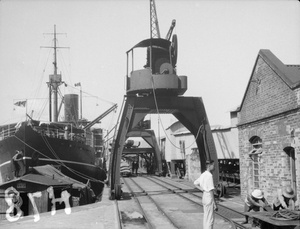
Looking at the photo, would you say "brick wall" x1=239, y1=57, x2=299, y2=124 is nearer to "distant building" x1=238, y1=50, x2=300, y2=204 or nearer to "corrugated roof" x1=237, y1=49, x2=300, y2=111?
"distant building" x1=238, y1=50, x2=300, y2=204

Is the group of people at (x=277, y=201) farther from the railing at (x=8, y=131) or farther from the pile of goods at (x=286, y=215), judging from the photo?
the railing at (x=8, y=131)

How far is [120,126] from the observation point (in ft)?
50.0

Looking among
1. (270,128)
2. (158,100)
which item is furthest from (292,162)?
(158,100)

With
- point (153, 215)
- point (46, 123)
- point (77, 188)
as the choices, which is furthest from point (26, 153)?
point (153, 215)

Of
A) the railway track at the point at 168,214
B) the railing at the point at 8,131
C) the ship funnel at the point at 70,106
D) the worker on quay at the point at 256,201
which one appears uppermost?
the ship funnel at the point at 70,106

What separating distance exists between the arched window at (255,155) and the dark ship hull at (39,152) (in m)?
10.6

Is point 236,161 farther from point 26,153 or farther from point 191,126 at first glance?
point 26,153

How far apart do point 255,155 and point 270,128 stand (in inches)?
71.7

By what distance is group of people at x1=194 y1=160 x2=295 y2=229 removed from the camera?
7242 mm

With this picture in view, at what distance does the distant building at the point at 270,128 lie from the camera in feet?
33.9

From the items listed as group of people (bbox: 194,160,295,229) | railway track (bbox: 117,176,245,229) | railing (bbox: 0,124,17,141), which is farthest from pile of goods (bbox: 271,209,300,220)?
railing (bbox: 0,124,17,141)

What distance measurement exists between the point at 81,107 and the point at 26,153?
16114 mm

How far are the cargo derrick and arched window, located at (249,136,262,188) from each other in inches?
75.9

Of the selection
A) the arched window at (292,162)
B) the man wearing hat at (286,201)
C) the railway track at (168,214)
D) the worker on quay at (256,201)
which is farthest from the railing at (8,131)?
the man wearing hat at (286,201)
